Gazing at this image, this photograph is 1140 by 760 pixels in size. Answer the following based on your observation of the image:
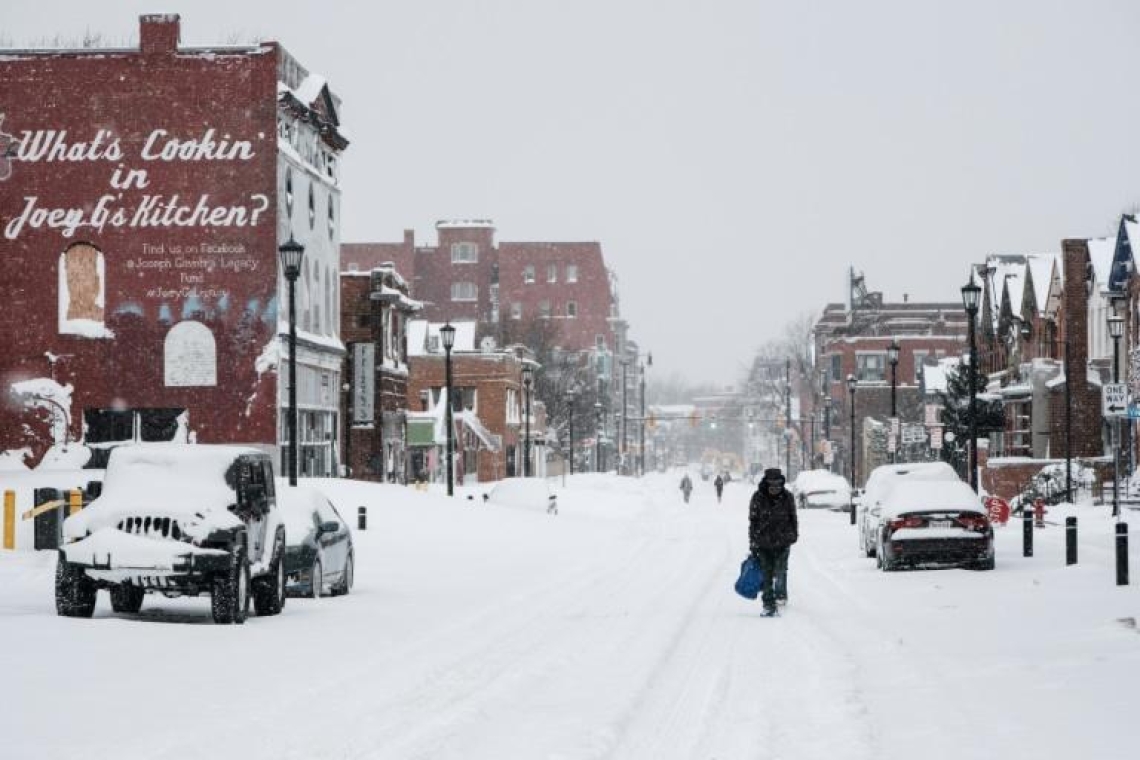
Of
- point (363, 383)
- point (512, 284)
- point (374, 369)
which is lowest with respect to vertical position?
point (363, 383)

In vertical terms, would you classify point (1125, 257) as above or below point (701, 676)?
above

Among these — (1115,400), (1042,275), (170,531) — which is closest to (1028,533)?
(1115,400)

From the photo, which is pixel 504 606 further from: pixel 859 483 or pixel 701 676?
pixel 859 483

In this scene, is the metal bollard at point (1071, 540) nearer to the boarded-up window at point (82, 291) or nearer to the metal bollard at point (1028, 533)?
the metal bollard at point (1028, 533)

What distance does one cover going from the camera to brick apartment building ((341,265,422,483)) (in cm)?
6425

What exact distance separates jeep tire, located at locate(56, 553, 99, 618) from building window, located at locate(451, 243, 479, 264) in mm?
135111

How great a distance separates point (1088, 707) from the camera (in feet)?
39.6

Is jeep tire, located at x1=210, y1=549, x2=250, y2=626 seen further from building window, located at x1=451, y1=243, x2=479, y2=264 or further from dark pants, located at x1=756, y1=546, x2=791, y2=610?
building window, located at x1=451, y1=243, x2=479, y2=264

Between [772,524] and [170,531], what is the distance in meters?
6.89

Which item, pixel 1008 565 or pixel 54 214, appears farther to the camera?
pixel 54 214

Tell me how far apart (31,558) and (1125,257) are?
44.4 m

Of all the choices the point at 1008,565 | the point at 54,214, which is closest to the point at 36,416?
the point at 54,214

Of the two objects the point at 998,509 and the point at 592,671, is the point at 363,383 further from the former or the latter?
the point at 592,671

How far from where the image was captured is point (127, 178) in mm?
50969
